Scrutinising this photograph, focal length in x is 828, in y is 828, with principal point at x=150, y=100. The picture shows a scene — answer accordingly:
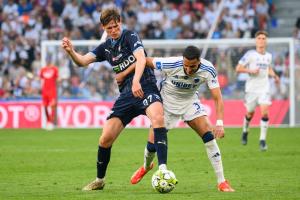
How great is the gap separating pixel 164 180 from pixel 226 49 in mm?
18818

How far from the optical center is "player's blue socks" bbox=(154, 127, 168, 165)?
1086cm

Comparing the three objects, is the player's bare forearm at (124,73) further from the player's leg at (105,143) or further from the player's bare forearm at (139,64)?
the player's leg at (105,143)

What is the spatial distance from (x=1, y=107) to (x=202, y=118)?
58.9 ft

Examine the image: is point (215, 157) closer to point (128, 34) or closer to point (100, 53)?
point (128, 34)

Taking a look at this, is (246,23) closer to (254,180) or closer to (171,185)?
(254,180)

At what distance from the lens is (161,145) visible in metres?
10.9

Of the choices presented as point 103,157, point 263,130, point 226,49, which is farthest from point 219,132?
point 226,49

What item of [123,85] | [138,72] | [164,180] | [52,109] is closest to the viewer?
[164,180]

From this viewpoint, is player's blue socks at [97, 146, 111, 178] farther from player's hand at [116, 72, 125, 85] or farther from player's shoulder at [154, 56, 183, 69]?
player's shoulder at [154, 56, 183, 69]

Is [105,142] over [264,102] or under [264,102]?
under

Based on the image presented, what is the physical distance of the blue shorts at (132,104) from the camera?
11266 mm

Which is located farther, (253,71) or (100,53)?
(253,71)

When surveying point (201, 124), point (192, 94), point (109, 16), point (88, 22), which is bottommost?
point (201, 124)

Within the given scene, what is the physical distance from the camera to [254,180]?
1273 cm
